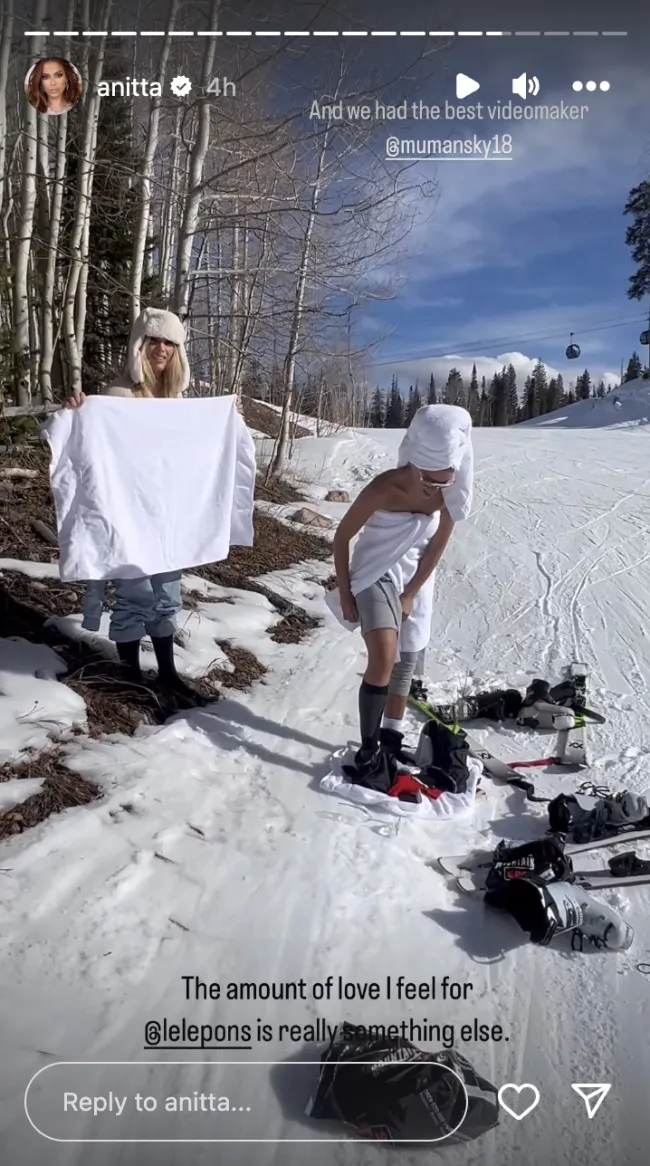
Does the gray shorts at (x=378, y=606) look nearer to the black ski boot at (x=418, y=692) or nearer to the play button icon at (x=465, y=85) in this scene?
the black ski boot at (x=418, y=692)

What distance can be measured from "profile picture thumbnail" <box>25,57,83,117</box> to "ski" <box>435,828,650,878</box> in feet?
9.17

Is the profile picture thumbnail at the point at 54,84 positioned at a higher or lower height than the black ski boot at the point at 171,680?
higher

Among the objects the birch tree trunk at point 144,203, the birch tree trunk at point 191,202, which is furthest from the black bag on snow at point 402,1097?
the birch tree trunk at point 191,202

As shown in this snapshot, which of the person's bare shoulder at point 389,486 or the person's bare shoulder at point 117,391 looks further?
the person's bare shoulder at point 117,391

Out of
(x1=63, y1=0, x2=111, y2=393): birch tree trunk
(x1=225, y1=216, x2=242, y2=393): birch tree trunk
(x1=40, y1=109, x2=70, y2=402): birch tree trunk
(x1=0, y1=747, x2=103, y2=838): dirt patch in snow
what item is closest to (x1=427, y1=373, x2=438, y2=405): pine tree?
(x1=0, y1=747, x2=103, y2=838): dirt patch in snow

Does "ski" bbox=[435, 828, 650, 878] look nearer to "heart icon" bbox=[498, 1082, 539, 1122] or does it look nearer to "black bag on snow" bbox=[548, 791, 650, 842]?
"black bag on snow" bbox=[548, 791, 650, 842]

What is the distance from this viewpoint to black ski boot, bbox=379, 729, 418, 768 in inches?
126

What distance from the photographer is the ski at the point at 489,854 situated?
246 cm

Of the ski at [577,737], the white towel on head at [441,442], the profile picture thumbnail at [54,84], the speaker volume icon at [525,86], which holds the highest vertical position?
the profile picture thumbnail at [54,84]

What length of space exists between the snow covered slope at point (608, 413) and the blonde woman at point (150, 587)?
16545mm

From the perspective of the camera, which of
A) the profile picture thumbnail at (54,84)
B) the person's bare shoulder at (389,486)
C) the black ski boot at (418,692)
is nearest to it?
the profile picture thumbnail at (54,84)

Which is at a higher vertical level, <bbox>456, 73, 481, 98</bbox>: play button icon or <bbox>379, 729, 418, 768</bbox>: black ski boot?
<bbox>456, 73, 481, 98</bbox>: play button icon

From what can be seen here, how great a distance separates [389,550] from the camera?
2951 mm

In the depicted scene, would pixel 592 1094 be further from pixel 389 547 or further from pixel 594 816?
pixel 389 547
